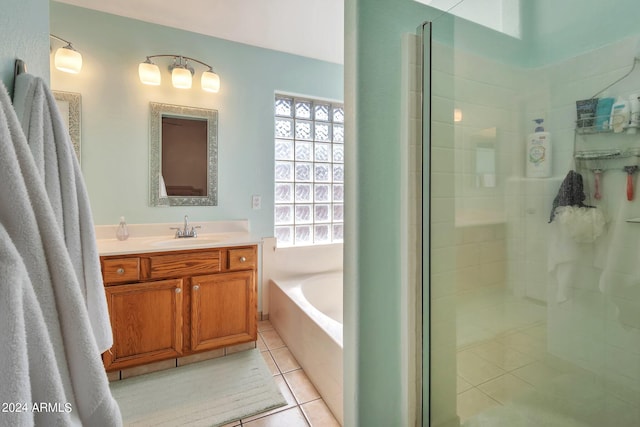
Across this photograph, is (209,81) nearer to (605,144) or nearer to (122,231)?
(122,231)

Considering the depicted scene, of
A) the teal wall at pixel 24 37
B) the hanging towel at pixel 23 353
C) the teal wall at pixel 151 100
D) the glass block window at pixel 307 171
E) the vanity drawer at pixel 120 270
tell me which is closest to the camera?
the hanging towel at pixel 23 353

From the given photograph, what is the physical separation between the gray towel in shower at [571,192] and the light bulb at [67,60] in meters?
2.65

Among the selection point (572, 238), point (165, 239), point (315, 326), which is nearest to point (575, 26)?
point (572, 238)

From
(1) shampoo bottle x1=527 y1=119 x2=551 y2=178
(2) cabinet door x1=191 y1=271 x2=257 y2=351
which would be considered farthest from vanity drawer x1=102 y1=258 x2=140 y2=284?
(1) shampoo bottle x1=527 y1=119 x2=551 y2=178

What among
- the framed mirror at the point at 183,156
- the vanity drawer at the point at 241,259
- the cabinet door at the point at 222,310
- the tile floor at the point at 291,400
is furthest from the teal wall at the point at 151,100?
the tile floor at the point at 291,400

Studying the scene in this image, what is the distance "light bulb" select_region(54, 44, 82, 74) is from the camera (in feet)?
5.81

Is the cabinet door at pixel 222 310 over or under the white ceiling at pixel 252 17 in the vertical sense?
under

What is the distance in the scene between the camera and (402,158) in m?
1.17

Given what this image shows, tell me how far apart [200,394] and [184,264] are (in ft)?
2.42

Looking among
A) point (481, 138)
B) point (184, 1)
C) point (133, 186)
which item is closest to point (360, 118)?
point (481, 138)

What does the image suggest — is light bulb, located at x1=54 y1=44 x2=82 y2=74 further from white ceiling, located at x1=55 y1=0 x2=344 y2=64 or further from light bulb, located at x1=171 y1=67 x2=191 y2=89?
light bulb, located at x1=171 y1=67 x2=191 y2=89

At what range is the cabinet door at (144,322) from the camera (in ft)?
5.29

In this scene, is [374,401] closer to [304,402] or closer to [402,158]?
[304,402]

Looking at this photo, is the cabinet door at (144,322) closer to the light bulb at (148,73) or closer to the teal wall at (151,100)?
the teal wall at (151,100)
